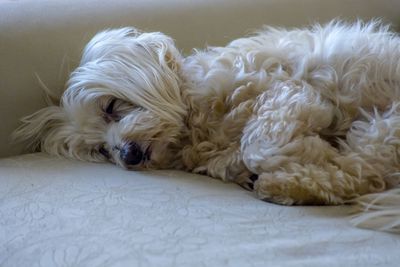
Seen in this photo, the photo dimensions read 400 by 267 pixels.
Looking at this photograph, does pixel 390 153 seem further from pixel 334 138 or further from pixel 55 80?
pixel 55 80

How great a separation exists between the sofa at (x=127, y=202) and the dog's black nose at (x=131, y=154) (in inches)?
1.3

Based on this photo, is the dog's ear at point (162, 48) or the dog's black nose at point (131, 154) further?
the dog's ear at point (162, 48)

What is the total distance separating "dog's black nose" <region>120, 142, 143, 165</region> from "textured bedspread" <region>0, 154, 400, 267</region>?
0.08m

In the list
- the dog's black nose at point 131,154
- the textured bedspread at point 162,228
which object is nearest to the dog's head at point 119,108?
the dog's black nose at point 131,154

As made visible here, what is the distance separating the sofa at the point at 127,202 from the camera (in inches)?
43.5

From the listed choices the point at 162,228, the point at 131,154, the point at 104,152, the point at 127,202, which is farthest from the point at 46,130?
the point at 162,228

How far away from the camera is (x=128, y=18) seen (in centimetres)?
187

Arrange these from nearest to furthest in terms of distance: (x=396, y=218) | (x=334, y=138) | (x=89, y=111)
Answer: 1. (x=396, y=218)
2. (x=334, y=138)
3. (x=89, y=111)

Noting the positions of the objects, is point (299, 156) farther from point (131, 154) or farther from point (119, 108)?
point (119, 108)

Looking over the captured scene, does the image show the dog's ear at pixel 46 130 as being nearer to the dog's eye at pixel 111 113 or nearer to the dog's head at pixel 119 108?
the dog's head at pixel 119 108

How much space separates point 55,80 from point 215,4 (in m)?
0.62

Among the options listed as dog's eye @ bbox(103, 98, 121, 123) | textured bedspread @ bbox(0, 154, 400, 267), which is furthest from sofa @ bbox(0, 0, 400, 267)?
dog's eye @ bbox(103, 98, 121, 123)

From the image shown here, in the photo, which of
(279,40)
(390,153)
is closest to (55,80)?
(279,40)

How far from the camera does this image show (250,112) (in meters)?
1.56
